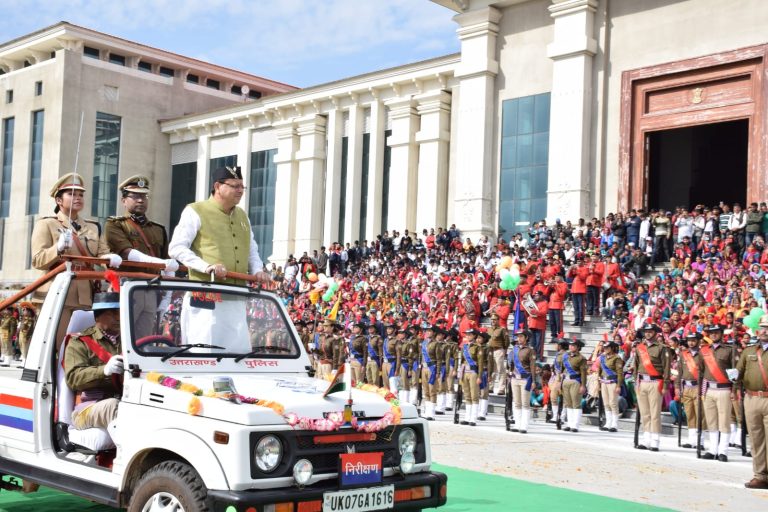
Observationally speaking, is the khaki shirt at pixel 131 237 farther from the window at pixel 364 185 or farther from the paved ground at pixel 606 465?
the window at pixel 364 185

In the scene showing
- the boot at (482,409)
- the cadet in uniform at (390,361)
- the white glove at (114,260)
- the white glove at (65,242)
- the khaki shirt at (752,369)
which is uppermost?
the white glove at (65,242)

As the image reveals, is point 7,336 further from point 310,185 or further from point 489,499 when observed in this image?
point 489,499

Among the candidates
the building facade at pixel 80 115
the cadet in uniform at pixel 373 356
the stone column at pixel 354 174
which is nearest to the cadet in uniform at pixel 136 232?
the cadet in uniform at pixel 373 356

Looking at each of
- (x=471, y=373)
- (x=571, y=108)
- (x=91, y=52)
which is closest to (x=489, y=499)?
(x=471, y=373)

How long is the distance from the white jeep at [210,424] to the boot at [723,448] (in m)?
8.76

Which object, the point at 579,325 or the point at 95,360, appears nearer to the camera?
the point at 95,360

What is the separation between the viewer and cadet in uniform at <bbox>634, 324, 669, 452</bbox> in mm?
14039

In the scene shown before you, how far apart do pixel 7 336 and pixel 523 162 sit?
1912 cm

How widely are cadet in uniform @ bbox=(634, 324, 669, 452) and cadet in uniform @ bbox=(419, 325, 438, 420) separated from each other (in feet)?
16.4

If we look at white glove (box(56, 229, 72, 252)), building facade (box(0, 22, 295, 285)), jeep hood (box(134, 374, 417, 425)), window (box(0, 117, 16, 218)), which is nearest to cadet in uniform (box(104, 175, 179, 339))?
white glove (box(56, 229, 72, 252))

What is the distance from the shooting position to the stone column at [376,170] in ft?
125

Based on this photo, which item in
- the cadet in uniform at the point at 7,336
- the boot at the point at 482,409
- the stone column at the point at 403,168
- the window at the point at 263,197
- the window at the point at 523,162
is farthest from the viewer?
the window at the point at 263,197

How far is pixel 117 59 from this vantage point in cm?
5141

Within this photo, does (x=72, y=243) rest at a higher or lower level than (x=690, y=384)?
higher
